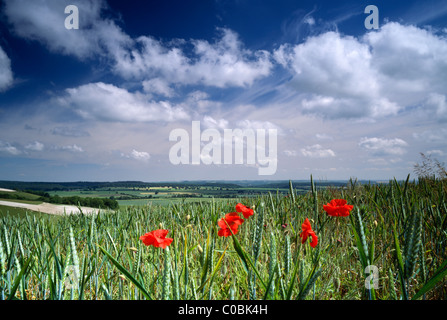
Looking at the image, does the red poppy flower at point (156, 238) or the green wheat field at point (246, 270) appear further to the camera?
the red poppy flower at point (156, 238)

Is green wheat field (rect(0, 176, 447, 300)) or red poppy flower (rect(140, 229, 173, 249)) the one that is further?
red poppy flower (rect(140, 229, 173, 249))

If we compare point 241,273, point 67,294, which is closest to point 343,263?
point 241,273

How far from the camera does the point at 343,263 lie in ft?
7.73

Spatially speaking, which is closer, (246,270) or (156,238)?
(246,270)
